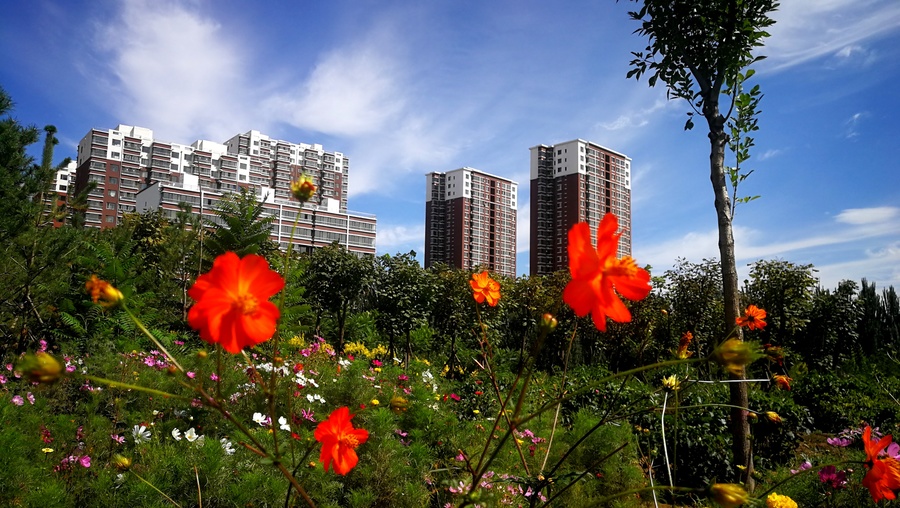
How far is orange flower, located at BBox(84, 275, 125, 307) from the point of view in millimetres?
581

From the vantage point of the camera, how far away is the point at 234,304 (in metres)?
0.54

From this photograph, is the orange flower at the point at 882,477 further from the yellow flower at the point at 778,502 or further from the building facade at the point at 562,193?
the building facade at the point at 562,193

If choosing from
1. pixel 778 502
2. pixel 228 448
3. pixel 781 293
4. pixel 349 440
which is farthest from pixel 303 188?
pixel 781 293

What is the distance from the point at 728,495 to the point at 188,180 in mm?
49919

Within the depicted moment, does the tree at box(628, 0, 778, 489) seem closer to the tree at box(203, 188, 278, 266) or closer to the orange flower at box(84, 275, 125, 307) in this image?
the orange flower at box(84, 275, 125, 307)

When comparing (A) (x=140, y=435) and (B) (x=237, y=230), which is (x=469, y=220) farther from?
(A) (x=140, y=435)

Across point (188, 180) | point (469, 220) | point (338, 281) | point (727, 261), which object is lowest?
point (727, 261)

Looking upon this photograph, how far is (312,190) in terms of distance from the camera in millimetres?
601

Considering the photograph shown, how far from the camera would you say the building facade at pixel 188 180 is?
43906mm

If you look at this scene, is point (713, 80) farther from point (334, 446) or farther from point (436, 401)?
point (334, 446)

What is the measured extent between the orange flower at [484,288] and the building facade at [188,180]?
138 ft

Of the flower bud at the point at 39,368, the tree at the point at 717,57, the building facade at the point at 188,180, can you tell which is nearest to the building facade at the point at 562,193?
the building facade at the point at 188,180

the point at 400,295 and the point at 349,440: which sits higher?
the point at 400,295

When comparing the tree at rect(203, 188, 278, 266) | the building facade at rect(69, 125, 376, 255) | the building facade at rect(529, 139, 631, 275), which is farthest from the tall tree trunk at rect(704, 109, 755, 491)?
the building facade at rect(69, 125, 376, 255)
